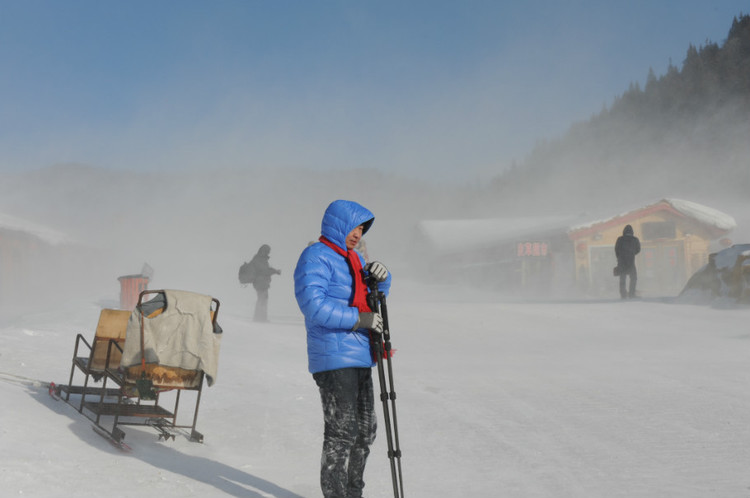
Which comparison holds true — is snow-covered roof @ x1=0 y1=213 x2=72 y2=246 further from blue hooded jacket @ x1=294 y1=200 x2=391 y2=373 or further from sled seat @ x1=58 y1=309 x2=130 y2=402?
blue hooded jacket @ x1=294 y1=200 x2=391 y2=373

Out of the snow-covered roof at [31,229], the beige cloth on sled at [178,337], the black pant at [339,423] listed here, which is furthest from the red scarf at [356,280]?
the snow-covered roof at [31,229]

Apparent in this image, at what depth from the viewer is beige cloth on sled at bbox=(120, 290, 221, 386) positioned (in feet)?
17.4

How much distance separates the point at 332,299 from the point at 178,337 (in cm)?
212

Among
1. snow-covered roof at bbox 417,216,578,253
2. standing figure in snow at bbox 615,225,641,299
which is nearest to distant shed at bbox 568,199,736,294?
snow-covered roof at bbox 417,216,578,253

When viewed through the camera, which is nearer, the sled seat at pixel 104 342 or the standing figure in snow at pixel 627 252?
the sled seat at pixel 104 342

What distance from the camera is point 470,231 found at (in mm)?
54281

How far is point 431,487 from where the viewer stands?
493 centimetres

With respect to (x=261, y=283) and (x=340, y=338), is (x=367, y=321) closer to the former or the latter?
(x=340, y=338)

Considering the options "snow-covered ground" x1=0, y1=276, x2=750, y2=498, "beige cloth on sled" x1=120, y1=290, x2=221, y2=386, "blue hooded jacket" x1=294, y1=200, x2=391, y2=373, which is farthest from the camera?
"beige cloth on sled" x1=120, y1=290, x2=221, y2=386

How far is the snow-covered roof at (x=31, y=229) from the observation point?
3766cm

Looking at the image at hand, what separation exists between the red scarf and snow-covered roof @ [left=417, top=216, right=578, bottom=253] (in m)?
37.3

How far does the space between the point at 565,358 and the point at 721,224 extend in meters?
26.4

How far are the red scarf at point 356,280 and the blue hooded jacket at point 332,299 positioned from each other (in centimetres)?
2

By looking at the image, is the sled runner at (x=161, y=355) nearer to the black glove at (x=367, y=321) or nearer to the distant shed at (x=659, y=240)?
the black glove at (x=367, y=321)
